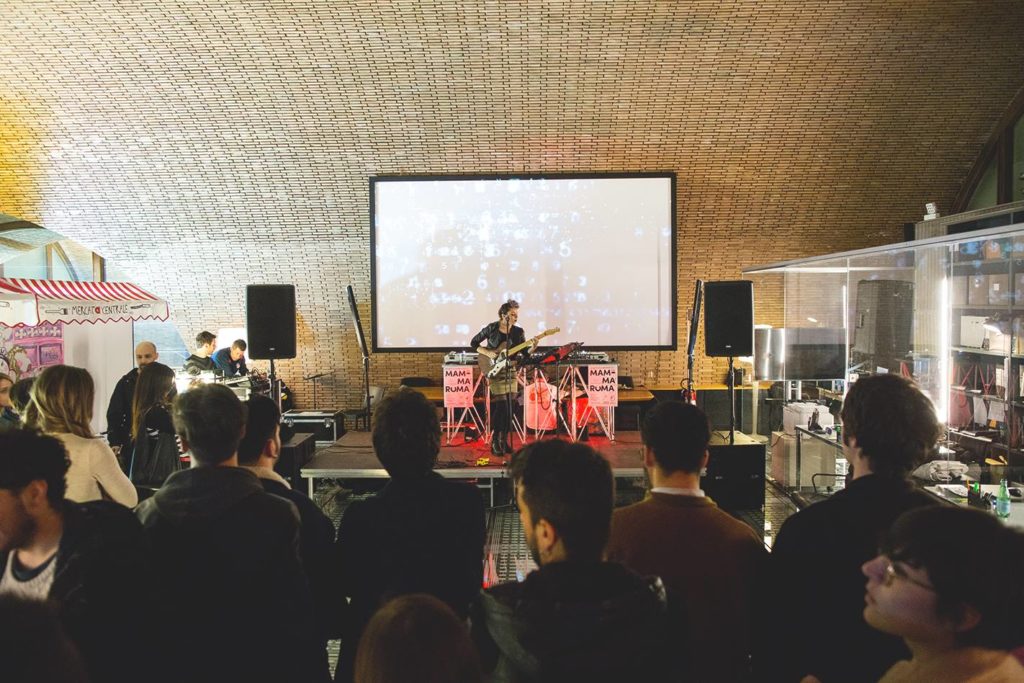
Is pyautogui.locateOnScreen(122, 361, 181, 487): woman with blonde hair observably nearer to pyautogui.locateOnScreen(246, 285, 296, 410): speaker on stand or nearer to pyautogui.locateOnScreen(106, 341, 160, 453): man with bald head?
pyautogui.locateOnScreen(106, 341, 160, 453): man with bald head

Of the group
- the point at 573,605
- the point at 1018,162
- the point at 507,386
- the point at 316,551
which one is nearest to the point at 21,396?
the point at 316,551

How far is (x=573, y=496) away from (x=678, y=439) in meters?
0.56

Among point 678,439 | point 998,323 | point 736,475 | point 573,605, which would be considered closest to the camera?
point 573,605

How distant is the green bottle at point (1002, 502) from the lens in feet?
13.0

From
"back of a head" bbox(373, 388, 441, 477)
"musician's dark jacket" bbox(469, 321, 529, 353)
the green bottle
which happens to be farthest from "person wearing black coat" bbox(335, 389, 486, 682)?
"musician's dark jacket" bbox(469, 321, 529, 353)

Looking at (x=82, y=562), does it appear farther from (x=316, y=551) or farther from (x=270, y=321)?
(x=270, y=321)

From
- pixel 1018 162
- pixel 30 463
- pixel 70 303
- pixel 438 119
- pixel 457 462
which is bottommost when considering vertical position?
pixel 457 462

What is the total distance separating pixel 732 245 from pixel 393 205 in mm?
4493

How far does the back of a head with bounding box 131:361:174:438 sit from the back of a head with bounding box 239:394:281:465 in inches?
95.5

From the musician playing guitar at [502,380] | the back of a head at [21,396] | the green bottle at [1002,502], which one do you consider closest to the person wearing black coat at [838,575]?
the green bottle at [1002,502]

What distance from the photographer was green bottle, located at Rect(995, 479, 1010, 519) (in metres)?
3.96

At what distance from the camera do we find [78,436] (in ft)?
9.54

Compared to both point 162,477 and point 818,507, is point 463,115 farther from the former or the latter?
point 818,507

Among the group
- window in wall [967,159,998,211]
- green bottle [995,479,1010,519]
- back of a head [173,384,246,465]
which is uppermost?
window in wall [967,159,998,211]
